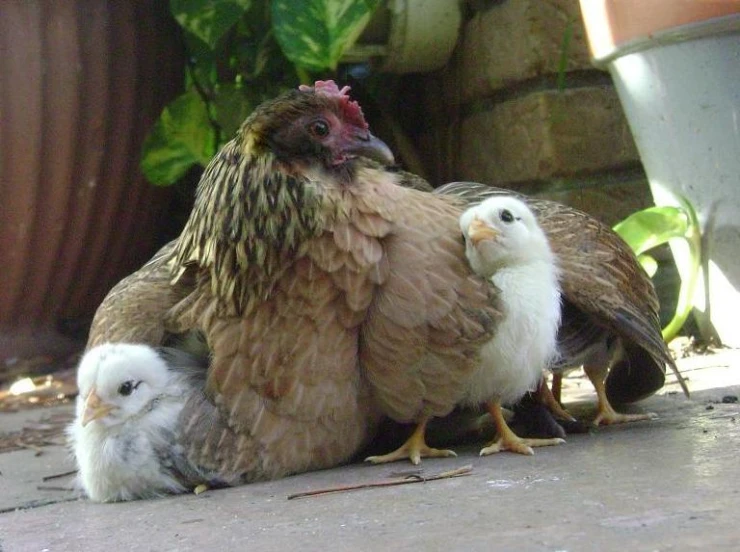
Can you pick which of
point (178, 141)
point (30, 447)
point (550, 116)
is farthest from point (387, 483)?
point (178, 141)

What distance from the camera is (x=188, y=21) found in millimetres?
4359

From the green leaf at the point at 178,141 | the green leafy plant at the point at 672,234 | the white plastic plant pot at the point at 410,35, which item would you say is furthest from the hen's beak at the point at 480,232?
the green leaf at the point at 178,141

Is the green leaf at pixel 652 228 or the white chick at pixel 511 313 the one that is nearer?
the white chick at pixel 511 313

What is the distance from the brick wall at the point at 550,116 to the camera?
4.05 m

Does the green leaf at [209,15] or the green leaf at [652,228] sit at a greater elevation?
the green leaf at [209,15]

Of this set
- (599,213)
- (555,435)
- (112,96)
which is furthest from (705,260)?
(112,96)

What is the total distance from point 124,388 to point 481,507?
929 mm

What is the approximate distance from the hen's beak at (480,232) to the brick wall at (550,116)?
1.69 m

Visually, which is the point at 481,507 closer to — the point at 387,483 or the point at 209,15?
the point at 387,483

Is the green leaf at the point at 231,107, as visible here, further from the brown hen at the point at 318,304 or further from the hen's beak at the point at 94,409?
the hen's beak at the point at 94,409

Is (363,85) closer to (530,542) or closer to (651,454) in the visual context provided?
(651,454)

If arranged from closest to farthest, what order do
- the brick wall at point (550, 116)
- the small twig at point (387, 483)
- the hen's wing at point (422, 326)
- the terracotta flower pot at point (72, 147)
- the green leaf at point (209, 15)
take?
the small twig at point (387, 483) < the hen's wing at point (422, 326) < the brick wall at point (550, 116) < the green leaf at point (209, 15) < the terracotta flower pot at point (72, 147)

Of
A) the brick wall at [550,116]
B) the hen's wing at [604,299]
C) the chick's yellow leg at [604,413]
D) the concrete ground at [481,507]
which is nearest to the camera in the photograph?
the concrete ground at [481,507]

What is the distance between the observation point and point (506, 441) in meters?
2.43
